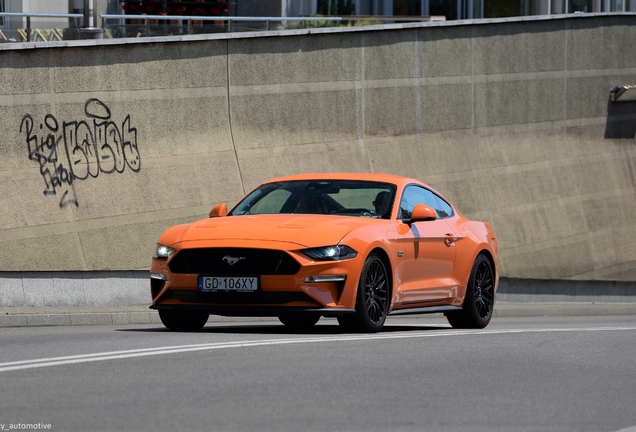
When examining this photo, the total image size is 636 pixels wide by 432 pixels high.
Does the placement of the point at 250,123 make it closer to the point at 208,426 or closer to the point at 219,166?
the point at 219,166

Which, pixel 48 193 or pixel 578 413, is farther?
pixel 48 193

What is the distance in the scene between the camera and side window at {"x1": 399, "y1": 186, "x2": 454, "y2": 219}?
12312mm

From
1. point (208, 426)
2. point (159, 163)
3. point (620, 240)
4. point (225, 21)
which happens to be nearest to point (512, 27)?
point (620, 240)

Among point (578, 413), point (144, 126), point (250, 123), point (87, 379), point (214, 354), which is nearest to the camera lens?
point (578, 413)

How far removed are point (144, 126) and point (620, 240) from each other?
46.1 feet

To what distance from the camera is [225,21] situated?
75.2 ft

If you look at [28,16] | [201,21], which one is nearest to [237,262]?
[28,16]

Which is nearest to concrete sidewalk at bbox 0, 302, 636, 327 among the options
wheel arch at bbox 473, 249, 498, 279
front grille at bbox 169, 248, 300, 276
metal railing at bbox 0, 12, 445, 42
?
wheel arch at bbox 473, 249, 498, 279

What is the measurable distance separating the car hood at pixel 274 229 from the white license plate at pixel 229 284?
330mm

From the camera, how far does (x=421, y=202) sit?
504 inches

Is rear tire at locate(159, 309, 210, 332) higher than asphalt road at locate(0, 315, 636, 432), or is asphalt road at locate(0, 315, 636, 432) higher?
asphalt road at locate(0, 315, 636, 432)

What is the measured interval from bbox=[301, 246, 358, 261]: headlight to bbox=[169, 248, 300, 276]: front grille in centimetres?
17

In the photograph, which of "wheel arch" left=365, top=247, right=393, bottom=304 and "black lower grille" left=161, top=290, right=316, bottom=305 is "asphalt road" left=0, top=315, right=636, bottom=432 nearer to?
"black lower grille" left=161, top=290, right=316, bottom=305

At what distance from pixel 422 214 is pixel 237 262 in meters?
1.97
